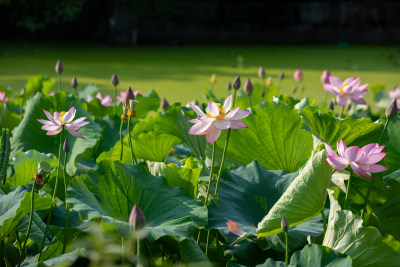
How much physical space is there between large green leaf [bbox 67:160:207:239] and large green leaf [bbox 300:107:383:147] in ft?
0.73

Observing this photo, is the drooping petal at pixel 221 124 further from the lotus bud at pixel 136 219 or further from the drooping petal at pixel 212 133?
the lotus bud at pixel 136 219

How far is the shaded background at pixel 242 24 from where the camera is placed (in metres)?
7.56

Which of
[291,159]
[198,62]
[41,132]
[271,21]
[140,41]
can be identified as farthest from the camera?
[271,21]

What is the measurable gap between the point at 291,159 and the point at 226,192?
156 millimetres

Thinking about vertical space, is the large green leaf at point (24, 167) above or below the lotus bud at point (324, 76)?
below

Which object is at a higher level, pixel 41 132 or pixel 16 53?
pixel 41 132

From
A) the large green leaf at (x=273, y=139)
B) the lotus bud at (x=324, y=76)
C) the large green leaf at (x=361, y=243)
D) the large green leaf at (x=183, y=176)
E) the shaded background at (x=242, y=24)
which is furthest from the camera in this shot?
the shaded background at (x=242, y=24)

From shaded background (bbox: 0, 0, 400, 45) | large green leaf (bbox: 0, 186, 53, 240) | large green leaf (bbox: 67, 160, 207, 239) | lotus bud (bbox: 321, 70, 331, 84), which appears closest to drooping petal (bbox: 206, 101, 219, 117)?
large green leaf (bbox: 67, 160, 207, 239)

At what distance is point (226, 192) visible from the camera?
760 mm

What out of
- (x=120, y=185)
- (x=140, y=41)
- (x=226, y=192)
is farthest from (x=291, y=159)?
(x=140, y=41)

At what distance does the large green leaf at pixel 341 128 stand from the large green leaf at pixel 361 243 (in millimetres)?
189

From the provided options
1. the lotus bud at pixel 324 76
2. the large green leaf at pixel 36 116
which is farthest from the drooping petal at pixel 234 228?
the lotus bud at pixel 324 76

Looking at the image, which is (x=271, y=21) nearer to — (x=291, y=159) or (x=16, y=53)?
(x=16, y=53)

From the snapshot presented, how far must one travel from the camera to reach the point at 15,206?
0.66 meters
